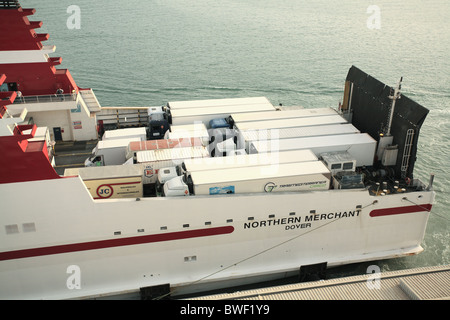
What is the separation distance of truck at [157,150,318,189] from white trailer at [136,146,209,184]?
294 millimetres

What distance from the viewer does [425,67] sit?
123ft

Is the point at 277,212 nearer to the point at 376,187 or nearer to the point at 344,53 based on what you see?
the point at 376,187

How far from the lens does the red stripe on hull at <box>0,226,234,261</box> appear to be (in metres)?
12.7

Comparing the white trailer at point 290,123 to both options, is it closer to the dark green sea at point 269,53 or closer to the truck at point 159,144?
the truck at point 159,144

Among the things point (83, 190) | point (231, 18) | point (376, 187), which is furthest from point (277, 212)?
point (231, 18)

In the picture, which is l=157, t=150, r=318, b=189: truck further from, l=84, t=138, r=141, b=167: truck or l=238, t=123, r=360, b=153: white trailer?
l=84, t=138, r=141, b=167: truck

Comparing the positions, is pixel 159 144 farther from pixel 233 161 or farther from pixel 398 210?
pixel 398 210

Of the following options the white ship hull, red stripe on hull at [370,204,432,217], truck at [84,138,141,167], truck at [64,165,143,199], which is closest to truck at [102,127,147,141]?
truck at [84,138,141,167]

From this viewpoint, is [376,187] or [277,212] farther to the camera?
[376,187]

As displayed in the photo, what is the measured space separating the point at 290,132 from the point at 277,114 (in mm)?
1758

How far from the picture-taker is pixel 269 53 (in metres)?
40.4

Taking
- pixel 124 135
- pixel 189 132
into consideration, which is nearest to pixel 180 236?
pixel 189 132
